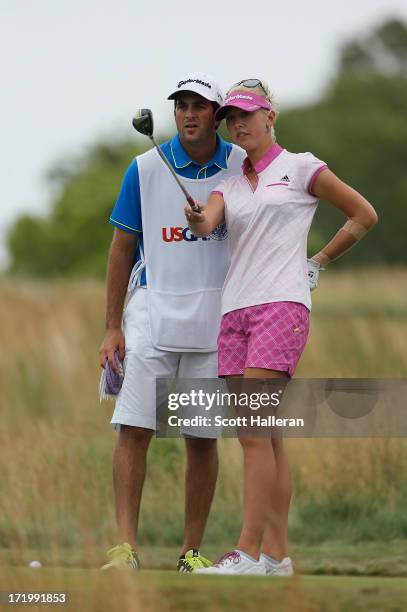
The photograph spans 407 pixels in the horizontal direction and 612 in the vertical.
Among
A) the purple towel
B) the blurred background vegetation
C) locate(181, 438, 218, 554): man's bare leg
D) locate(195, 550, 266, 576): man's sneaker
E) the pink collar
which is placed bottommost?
locate(195, 550, 266, 576): man's sneaker

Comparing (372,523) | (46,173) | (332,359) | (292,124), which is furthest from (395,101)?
(372,523)

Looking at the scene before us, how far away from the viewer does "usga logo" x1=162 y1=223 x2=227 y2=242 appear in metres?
7.32

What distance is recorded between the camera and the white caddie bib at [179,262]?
24.3ft

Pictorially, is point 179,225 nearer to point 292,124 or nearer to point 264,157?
point 264,157

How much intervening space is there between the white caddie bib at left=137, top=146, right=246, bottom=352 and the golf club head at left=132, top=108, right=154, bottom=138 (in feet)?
1.95

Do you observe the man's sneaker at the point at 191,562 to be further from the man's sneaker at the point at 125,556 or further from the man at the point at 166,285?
the man's sneaker at the point at 125,556

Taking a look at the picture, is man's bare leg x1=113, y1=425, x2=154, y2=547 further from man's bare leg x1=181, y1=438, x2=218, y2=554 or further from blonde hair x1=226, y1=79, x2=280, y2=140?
blonde hair x1=226, y1=79, x2=280, y2=140

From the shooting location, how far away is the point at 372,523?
372 inches

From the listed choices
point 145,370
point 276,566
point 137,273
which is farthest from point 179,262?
point 276,566

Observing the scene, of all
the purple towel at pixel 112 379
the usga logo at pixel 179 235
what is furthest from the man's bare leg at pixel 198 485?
the usga logo at pixel 179 235

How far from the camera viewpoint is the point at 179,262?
7410 millimetres

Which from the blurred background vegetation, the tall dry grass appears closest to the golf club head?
the tall dry grass

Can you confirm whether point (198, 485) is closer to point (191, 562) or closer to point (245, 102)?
point (191, 562)

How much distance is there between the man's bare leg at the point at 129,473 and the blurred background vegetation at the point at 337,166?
51182 millimetres
